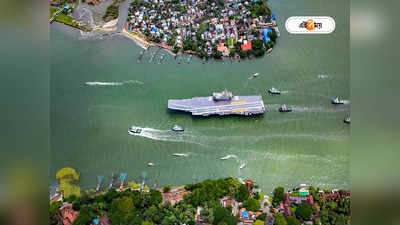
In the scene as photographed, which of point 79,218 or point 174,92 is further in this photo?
point 174,92

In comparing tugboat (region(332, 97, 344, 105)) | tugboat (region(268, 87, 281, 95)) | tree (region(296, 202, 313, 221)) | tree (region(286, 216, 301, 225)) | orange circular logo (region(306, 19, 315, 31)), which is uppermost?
orange circular logo (region(306, 19, 315, 31))

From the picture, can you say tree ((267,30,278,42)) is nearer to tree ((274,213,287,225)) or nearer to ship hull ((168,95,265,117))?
ship hull ((168,95,265,117))

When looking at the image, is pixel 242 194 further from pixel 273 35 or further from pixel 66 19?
pixel 66 19

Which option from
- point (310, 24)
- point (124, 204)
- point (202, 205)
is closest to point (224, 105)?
point (202, 205)

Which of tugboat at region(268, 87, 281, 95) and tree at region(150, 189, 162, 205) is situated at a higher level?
tugboat at region(268, 87, 281, 95)

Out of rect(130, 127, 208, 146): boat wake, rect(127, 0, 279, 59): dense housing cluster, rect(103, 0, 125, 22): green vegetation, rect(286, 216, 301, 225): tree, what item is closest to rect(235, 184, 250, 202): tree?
rect(286, 216, 301, 225): tree

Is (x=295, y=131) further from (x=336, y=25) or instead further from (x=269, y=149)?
(x=336, y=25)

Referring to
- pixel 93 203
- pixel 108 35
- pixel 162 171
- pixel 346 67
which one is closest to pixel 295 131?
pixel 346 67
